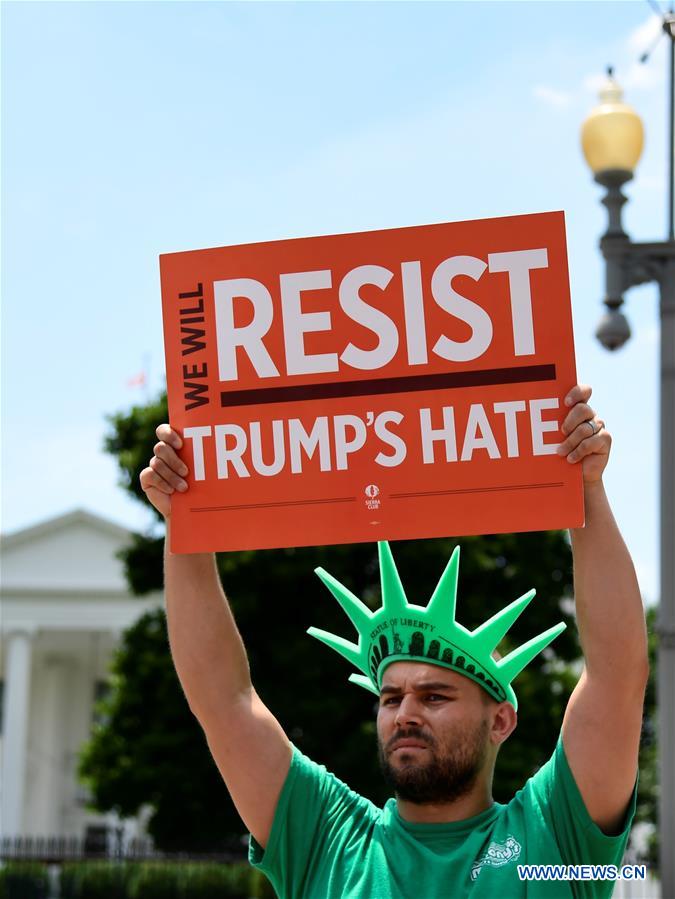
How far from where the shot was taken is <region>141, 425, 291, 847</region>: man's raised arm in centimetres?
335

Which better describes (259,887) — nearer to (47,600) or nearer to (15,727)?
(47,600)

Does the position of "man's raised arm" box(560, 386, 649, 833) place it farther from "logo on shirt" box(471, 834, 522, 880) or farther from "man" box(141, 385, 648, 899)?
"logo on shirt" box(471, 834, 522, 880)

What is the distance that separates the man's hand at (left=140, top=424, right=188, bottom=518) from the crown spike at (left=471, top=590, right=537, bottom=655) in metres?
0.86

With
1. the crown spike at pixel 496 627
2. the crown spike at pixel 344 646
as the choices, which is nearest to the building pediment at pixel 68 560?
the crown spike at pixel 344 646

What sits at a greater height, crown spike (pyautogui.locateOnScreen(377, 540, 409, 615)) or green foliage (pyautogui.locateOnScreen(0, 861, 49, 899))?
crown spike (pyautogui.locateOnScreen(377, 540, 409, 615))

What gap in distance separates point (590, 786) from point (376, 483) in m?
0.88

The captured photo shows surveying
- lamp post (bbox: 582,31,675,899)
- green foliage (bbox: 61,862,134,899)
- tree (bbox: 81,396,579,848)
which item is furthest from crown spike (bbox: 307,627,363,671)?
green foliage (bbox: 61,862,134,899)

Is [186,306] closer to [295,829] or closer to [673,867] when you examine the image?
[295,829]

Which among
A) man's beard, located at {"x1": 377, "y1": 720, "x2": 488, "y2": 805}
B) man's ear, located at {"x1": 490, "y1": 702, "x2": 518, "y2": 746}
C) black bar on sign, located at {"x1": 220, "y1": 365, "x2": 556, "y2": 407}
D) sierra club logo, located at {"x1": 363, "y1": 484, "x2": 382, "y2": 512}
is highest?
black bar on sign, located at {"x1": 220, "y1": 365, "x2": 556, "y2": 407}

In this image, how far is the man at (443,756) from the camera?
3119 mm

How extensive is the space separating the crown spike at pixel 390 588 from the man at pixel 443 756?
0.13 meters

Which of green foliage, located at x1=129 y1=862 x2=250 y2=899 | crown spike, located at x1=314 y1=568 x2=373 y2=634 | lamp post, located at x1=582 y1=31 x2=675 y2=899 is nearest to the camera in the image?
crown spike, located at x1=314 y1=568 x2=373 y2=634

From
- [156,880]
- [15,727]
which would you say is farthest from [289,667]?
[15,727]

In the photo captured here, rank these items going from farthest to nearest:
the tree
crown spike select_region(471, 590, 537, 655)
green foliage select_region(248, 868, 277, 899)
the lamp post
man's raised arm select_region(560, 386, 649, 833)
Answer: green foliage select_region(248, 868, 277, 899)
the tree
the lamp post
crown spike select_region(471, 590, 537, 655)
man's raised arm select_region(560, 386, 649, 833)
